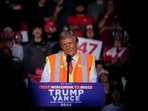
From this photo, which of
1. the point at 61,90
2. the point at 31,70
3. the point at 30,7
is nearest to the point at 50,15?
the point at 30,7

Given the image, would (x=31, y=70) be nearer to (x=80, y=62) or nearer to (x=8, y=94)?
(x=80, y=62)

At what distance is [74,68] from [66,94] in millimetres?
753

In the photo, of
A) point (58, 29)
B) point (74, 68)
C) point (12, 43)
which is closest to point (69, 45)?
point (74, 68)

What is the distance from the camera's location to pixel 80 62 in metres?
4.61

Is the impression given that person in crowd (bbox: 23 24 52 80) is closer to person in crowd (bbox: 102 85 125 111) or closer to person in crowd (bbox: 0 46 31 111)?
person in crowd (bbox: 102 85 125 111)

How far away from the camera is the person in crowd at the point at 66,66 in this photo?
4438 millimetres

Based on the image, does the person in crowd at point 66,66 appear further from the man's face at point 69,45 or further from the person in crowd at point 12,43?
the person in crowd at point 12,43

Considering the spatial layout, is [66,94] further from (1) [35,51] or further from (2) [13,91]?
(1) [35,51]

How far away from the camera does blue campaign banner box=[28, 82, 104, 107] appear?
3.74 m

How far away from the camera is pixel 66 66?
438 cm

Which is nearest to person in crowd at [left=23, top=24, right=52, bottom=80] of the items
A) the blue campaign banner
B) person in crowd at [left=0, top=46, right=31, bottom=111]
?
the blue campaign banner

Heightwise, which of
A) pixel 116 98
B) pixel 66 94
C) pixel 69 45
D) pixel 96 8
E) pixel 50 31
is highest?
pixel 96 8

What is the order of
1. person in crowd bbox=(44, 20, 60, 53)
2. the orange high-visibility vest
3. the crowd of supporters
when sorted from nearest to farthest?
the orange high-visibility vest < the crowd of supporters < person in crowd bbox=(44, 20, 60, 53)

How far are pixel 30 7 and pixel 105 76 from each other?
8.42 ft
